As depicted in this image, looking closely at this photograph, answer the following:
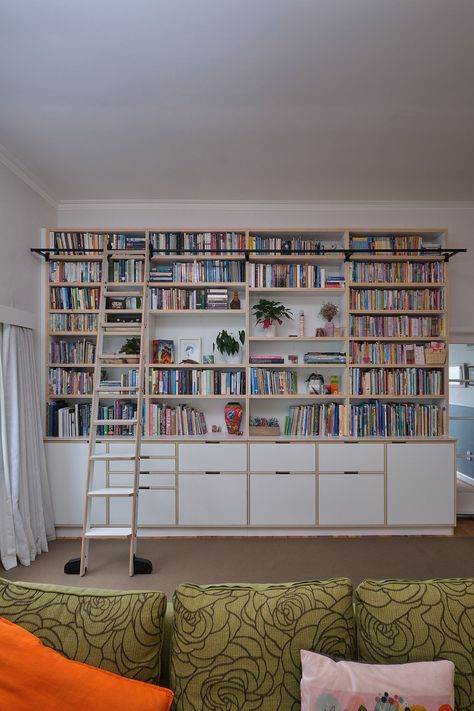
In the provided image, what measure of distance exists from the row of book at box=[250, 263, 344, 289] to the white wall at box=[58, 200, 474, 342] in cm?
49

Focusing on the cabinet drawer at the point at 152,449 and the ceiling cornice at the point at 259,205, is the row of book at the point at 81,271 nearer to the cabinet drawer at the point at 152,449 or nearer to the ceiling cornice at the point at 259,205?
the ceiling cornice at the point at 259,205

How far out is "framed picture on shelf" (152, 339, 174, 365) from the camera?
13.9 feet

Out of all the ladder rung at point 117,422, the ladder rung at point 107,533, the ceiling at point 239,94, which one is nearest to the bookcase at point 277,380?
the ladder rung at point 117,422

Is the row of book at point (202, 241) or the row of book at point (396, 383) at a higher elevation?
the row of book at point (202, 241)

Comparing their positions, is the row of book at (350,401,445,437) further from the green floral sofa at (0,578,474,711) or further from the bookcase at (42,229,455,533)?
the green floral sofa at (0,578,474,711)

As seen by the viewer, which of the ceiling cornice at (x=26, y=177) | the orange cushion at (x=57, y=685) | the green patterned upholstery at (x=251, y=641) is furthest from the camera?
A: the ceiling cornice at (x=26, y=177)

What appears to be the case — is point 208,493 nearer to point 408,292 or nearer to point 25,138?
point 408,292

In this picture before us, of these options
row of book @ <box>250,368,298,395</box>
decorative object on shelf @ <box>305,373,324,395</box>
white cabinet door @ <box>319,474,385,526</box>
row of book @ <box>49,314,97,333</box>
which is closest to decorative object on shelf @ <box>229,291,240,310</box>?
row of book @ <box>250,368,298,395</box>

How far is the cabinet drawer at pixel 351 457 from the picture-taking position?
3902 mm

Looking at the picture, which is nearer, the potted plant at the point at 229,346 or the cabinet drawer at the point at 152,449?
→ the cabinet drawer at the point at 152,449

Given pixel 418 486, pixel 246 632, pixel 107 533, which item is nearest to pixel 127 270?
pixel 107 533

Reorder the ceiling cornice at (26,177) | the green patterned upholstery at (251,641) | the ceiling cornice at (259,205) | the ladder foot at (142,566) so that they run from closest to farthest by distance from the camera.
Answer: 1. the green patterned upholstery at (251,641)
2. the ladder foot at (142,566)
3. the ceiling cornice at (26,177)
4. the ceiling cornice at (259,205)

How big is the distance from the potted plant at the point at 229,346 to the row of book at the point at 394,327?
42.3 inches

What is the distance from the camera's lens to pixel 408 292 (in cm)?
416
